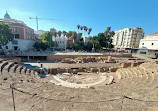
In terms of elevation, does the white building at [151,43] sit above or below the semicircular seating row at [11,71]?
above

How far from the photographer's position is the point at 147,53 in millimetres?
29953

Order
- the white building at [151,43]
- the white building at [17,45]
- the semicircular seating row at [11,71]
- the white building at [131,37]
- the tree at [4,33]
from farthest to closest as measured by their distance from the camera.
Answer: the white building at [131,37] < the white building at [151,43] < the white building at [17,45] < the tree at [4,33] < the semicircular seating row at [11,71]

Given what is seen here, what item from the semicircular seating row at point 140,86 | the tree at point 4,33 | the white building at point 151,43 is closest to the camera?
the semicircular seating row at point 140,86

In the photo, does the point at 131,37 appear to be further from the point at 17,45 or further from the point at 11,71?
the point at 17,45

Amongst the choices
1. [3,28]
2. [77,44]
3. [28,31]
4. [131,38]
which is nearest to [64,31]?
[77,44]

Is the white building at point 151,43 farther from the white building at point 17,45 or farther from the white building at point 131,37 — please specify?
the white building at point 17,45

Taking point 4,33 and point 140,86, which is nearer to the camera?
point 140,86

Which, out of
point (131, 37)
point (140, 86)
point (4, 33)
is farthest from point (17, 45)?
point (131, 37)

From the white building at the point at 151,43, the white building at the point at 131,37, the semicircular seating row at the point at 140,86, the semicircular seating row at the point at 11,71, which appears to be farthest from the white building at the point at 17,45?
the white building at the point at 131,37

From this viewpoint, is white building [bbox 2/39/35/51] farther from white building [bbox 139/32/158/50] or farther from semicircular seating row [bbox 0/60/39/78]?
white building [bbox 139/32/158/50]

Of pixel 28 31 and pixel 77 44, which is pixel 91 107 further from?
pixel 28 31

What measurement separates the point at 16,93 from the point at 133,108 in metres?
5.94

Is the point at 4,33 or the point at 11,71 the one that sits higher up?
the point at 4,33

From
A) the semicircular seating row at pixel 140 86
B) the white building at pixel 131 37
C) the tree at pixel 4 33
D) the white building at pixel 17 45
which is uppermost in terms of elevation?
the white building at pixel 131 37
